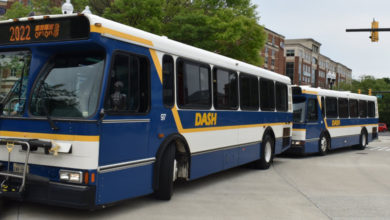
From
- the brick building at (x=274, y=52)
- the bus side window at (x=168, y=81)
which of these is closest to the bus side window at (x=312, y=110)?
the bus side window at (x=168, y=81)

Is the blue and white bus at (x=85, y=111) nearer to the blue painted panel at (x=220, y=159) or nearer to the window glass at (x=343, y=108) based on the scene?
the blue painted panel at (x=220, y=159)

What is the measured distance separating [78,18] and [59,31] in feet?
1.16

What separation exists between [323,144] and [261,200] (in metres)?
10.5

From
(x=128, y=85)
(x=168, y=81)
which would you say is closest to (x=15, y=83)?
(x=128, y=85)

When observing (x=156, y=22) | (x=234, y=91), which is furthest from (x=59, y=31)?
(x=156, y=22)

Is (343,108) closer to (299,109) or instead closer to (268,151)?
(299,109)

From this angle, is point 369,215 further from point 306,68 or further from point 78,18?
point 306,68

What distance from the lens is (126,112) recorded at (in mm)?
6375

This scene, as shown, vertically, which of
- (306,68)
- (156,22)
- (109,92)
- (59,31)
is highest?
(306,68)

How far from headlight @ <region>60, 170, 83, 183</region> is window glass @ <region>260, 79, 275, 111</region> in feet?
24.7

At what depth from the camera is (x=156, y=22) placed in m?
21.5

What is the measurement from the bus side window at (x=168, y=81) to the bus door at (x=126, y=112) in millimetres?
568

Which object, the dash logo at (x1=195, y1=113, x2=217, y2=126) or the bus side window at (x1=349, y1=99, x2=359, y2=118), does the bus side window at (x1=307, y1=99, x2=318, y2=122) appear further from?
the dash logo at (x1=195, y1=113, x2=217, y2=126)

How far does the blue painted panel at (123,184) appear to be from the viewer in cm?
589
